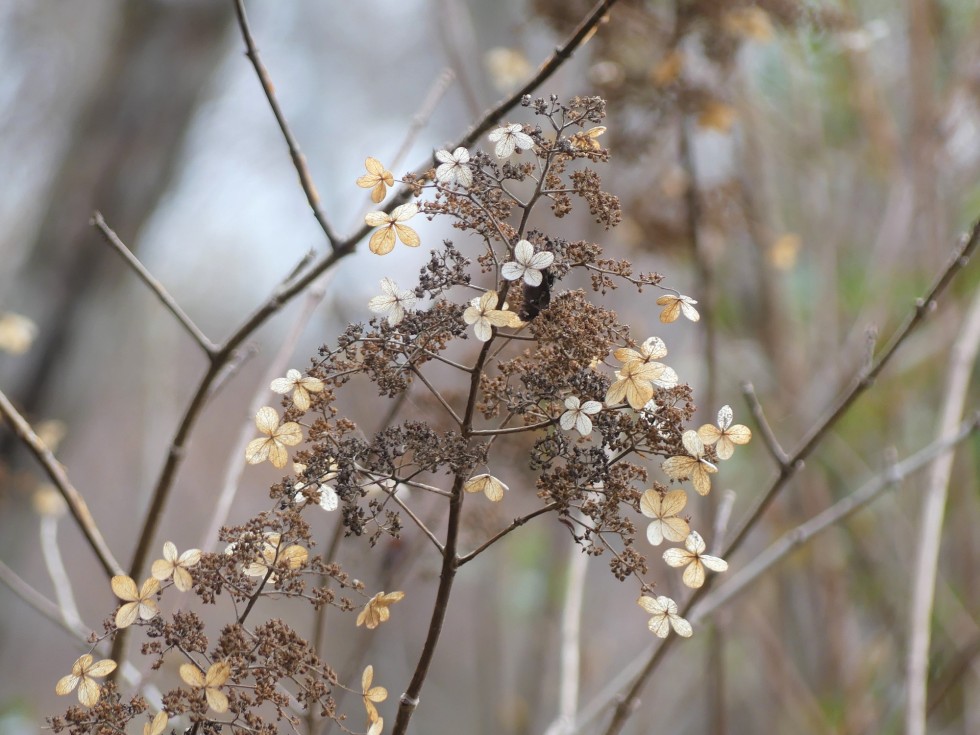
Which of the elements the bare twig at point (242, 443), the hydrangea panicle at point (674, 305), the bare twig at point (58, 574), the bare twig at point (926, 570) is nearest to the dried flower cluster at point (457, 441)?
the hydrangea panicle at point (674, 305)

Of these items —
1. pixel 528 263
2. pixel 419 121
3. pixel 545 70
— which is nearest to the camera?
pixel 528 263

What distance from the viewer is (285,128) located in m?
0.55

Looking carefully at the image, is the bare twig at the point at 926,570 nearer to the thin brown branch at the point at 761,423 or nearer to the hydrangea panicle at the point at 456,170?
the thin brown branch at the point at 761,423

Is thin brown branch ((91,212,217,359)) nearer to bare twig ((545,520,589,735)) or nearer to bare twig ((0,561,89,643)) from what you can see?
bare twig ((0,561,89,643))

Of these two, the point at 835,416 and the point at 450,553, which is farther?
the point at 835,416

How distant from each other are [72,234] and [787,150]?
144 centimetres

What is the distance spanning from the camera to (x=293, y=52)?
3.51m

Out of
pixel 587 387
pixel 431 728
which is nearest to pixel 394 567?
pixel 587 387

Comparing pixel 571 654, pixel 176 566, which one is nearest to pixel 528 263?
pixel 176 566

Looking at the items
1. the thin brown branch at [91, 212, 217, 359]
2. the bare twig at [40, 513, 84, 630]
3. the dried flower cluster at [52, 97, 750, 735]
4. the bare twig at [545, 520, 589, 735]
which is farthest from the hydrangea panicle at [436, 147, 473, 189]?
the bare twig at [40, 513, 84, 630]

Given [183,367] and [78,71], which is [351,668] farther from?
[183,367]

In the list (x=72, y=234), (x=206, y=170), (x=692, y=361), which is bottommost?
(x=72, y=234)

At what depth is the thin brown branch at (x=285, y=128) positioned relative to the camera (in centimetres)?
55

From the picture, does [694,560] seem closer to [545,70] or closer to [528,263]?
[528,263]
